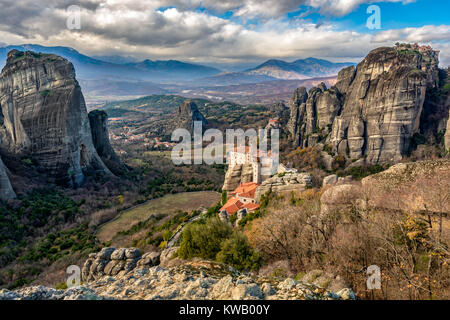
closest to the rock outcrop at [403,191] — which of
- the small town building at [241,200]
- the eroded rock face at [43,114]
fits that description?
the small town building at [241,200]

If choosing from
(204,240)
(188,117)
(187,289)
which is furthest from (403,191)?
(188,117)

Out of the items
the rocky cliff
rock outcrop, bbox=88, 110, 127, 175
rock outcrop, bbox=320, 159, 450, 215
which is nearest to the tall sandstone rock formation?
rock outcrop, bbox=320, 159, 450, 215

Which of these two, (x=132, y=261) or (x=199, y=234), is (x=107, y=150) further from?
(x=199, y=234)

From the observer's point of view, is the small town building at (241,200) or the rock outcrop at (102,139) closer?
the small town building at (241,200)

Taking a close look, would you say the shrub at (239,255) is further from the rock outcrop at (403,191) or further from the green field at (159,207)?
the green field at (159,207)

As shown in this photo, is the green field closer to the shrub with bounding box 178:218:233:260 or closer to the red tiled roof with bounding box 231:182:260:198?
the red tiled roof with bounding box 231:182:260:198

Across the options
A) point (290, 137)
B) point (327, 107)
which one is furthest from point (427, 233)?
point (290, 137)
